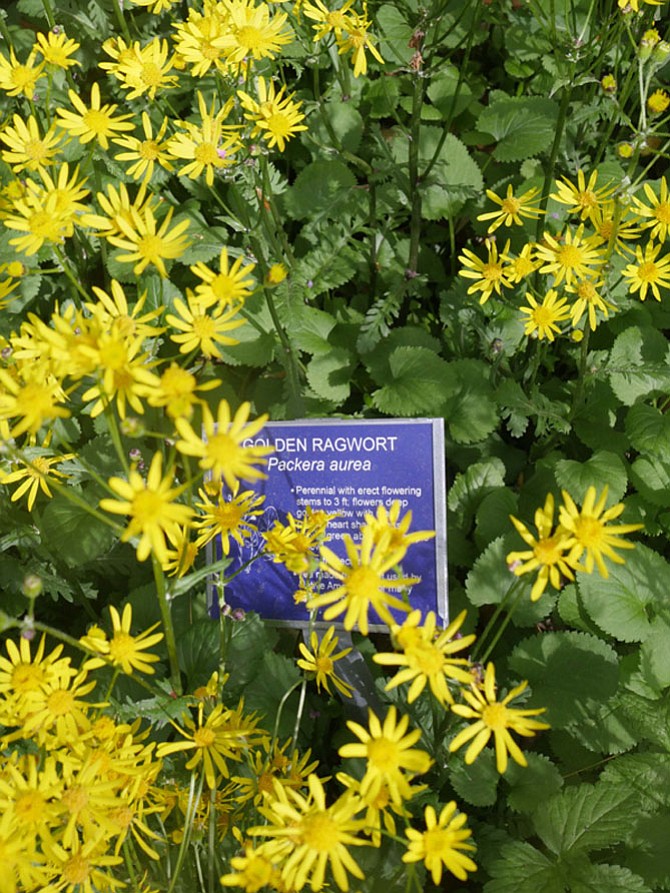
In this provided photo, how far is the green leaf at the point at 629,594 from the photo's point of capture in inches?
83.3

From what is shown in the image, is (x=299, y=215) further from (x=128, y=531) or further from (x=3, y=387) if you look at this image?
(x=128, y=531)

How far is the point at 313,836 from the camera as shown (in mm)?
1387

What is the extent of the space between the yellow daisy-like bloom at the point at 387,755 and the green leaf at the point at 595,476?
1074 millimetres

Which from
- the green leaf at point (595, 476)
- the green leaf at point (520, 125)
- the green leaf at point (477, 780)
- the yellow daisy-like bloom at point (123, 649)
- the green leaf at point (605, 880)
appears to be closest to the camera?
the yellow daisy-like bloom at point (123, 649)

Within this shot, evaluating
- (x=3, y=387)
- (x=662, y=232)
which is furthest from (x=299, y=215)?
(x=3, y=387)

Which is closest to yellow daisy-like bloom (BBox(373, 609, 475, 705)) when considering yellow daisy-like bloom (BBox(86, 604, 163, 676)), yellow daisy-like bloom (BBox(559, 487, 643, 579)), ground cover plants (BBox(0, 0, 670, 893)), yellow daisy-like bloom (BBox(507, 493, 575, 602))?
ground cover plants (BBox(0, 0, 670, 893))

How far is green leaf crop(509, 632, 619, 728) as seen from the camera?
2.01 m

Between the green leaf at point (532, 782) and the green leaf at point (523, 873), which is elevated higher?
the green leaf at point (532, 782)

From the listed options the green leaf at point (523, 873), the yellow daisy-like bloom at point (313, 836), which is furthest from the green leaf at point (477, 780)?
the yellow daisy-like bloom at point (313, 836)

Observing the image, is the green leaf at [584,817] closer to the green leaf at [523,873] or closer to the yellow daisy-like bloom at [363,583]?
the green leaf at [523,873]

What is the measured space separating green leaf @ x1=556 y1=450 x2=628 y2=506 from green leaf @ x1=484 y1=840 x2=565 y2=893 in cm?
94

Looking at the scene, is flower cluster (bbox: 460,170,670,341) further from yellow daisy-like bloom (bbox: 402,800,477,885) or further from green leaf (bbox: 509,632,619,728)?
yellow daisy-like bloom (bbox: 402,800,477,885)

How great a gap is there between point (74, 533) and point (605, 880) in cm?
161

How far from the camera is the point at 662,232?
2.20 m
